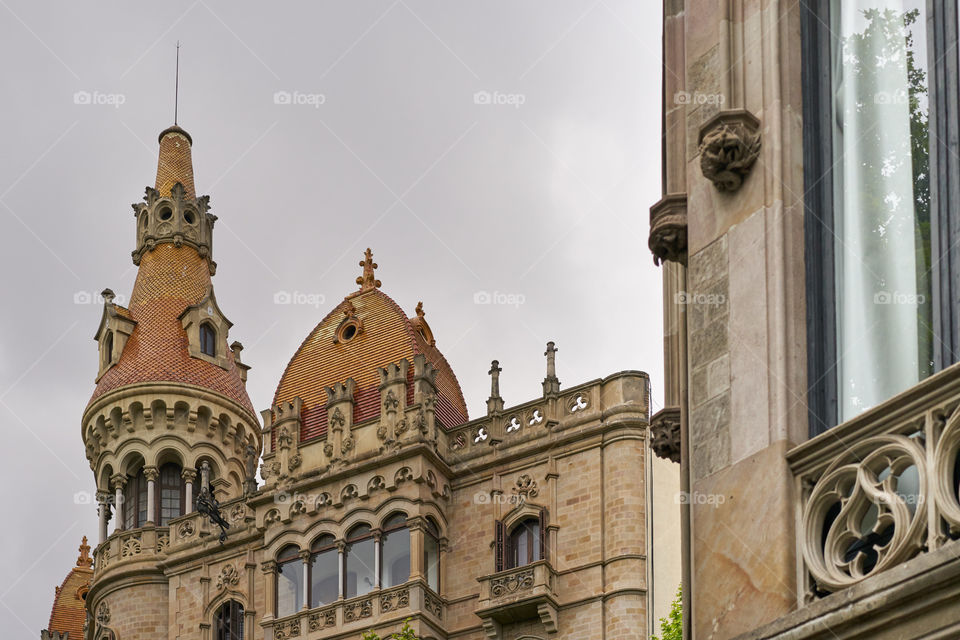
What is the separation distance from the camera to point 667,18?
15.7m

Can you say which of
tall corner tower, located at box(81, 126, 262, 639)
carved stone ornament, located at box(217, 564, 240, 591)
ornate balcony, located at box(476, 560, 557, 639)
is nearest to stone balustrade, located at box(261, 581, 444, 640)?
ornate balcony, located at box(476, 560, 557, 639)

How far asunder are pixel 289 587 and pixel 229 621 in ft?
8.18

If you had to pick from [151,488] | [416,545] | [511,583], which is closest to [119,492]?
[151,488]

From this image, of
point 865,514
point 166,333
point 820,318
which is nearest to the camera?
point 865,514

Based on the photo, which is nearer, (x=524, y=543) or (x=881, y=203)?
(x=881, y=203)

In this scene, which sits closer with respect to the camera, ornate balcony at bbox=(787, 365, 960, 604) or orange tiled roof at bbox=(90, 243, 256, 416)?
ornate balcony at bbox=(787, 365, 960, 604)

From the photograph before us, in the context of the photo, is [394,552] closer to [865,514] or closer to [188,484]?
[188,484]

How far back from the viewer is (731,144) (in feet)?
43.7

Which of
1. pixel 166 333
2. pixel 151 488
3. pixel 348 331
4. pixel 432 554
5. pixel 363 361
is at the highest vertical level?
pixel 166 333

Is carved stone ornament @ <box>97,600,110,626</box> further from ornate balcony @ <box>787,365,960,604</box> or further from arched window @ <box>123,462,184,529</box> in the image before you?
ornate balcony @ <box>787,365,960,604</box>

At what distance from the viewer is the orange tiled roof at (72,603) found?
61.3 metres

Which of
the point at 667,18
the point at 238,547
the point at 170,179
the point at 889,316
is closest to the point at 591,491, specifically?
the point at 238,547

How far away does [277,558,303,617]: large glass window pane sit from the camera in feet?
148

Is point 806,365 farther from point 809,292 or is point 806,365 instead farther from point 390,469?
point 390,469
